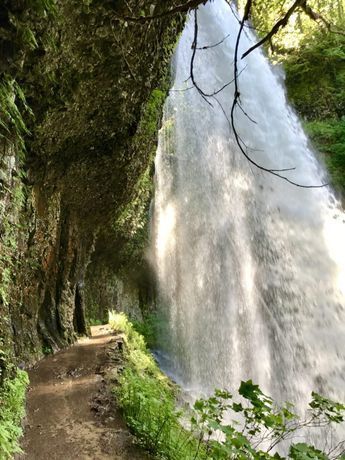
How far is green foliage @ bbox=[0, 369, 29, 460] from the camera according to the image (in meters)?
2.84

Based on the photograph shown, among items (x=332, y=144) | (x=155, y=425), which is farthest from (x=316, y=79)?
(x=155, y=425)

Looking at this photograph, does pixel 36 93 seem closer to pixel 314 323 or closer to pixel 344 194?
pixel 314 323

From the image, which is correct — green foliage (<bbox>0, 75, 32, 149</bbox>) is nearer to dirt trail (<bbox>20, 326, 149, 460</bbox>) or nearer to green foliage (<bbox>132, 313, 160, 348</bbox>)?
dirt trail (<bbox>20, 326, 149, 460</bbox>)

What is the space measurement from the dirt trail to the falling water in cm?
481

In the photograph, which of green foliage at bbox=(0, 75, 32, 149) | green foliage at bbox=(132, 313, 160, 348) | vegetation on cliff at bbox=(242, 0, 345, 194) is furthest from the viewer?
vegetation on cliff at bbox=(242, 0, 345, 194)

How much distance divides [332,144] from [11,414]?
56.7 ft

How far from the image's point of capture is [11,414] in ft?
11.1

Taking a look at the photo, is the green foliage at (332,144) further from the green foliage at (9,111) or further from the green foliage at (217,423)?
the green foliage at (9,111)

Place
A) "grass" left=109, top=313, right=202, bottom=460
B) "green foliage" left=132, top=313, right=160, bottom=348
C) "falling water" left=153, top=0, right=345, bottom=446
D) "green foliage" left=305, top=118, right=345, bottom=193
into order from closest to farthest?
"grass" left=109, top=313, right=202, bottom=460 → "falling water" left=153, top=0, right=345, bottom=446 → "green foliage" left=132, top=313, right=160, bottom=348 → "green foliage" left=305, top=118, right=345, bottom=193

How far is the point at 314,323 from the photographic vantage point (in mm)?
11789

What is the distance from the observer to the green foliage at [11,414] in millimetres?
2838

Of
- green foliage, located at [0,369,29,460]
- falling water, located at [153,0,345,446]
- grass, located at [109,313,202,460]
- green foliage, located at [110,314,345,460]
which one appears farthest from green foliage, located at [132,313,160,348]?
green foliage, located at [0,369,29,460]

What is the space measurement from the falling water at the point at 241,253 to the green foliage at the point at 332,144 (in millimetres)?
933

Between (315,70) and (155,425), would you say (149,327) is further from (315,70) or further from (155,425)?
(315,70)
